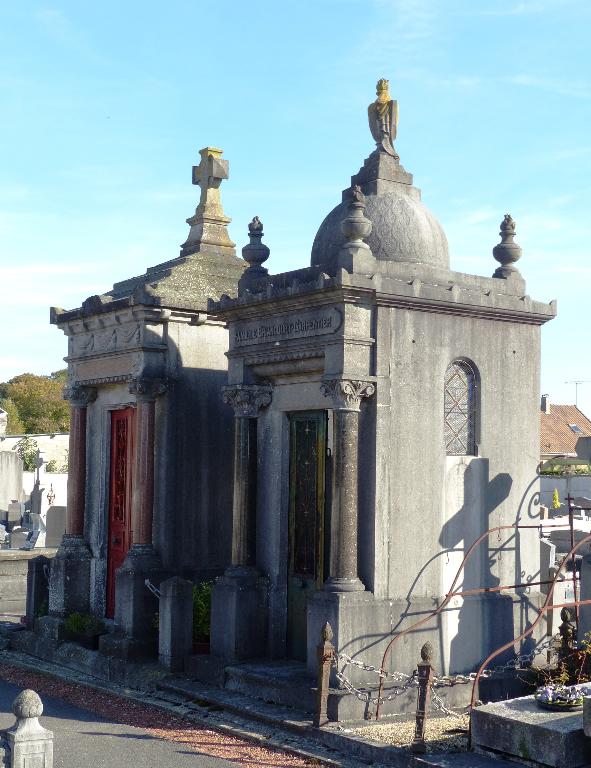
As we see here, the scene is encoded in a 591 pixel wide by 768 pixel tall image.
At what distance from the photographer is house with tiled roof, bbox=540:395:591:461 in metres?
51.6

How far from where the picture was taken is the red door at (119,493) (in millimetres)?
13125

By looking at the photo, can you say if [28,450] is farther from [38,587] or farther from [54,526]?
[38,587]

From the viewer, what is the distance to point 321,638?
29.9 ft

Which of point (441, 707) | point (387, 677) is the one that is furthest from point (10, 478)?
point (441, 707)

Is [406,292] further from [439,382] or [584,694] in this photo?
[584,694]

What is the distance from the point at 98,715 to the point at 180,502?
313 centimetres

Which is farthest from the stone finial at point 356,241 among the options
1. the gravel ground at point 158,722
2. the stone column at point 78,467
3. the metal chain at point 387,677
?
the stone column at point 78,467

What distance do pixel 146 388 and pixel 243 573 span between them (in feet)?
8.70

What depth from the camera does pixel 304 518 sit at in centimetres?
1089

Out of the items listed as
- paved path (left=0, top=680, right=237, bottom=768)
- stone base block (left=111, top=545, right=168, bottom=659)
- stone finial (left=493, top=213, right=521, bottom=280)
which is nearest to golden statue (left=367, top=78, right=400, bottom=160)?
stone finial (left=493, top=213, right=521, bottom=280)

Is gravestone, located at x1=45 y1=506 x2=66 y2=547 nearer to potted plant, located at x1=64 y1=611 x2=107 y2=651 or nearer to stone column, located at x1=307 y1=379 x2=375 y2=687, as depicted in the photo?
potted plant, located at x1=64 y1=611 x2=107 y2=651

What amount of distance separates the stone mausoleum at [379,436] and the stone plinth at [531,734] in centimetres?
183

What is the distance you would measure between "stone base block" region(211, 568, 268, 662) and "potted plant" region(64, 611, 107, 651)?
2230mm

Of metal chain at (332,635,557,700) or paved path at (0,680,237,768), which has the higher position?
metal chain at (332,635,557,700)
